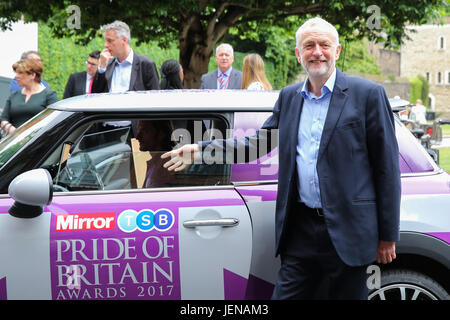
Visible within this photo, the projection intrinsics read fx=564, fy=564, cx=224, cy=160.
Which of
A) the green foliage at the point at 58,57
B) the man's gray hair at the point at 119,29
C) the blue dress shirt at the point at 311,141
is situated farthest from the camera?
the green foliage at the point at 58,57

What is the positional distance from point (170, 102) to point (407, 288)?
4.99 ft

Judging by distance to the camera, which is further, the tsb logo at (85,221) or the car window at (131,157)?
the car window at (131,157)

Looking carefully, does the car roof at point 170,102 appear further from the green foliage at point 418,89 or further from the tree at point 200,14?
the green foliage at point 418,89

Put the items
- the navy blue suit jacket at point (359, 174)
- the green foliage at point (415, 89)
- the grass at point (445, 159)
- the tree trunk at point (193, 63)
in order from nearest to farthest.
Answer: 1. the navy blue suit jacket at point (359, 174)
2. the tree trunk at point (193, 63)
3. the grass at point (445, 159)
4. the green foliage at point (415, 89)

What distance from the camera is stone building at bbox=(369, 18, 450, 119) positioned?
2753 inches

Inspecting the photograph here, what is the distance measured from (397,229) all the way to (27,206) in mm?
1651

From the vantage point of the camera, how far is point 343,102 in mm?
2365

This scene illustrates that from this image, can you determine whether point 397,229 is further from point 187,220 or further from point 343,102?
point 187,220

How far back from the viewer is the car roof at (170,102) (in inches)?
113

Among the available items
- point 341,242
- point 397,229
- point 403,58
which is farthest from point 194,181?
point 403,58

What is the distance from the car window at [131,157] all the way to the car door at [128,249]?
153 millimetres

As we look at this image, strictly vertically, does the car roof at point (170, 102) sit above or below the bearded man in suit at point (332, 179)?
above

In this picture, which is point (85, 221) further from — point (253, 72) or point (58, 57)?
point (58, 57)

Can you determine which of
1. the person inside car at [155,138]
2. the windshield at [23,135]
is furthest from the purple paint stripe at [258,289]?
the windshield at [23,135]
